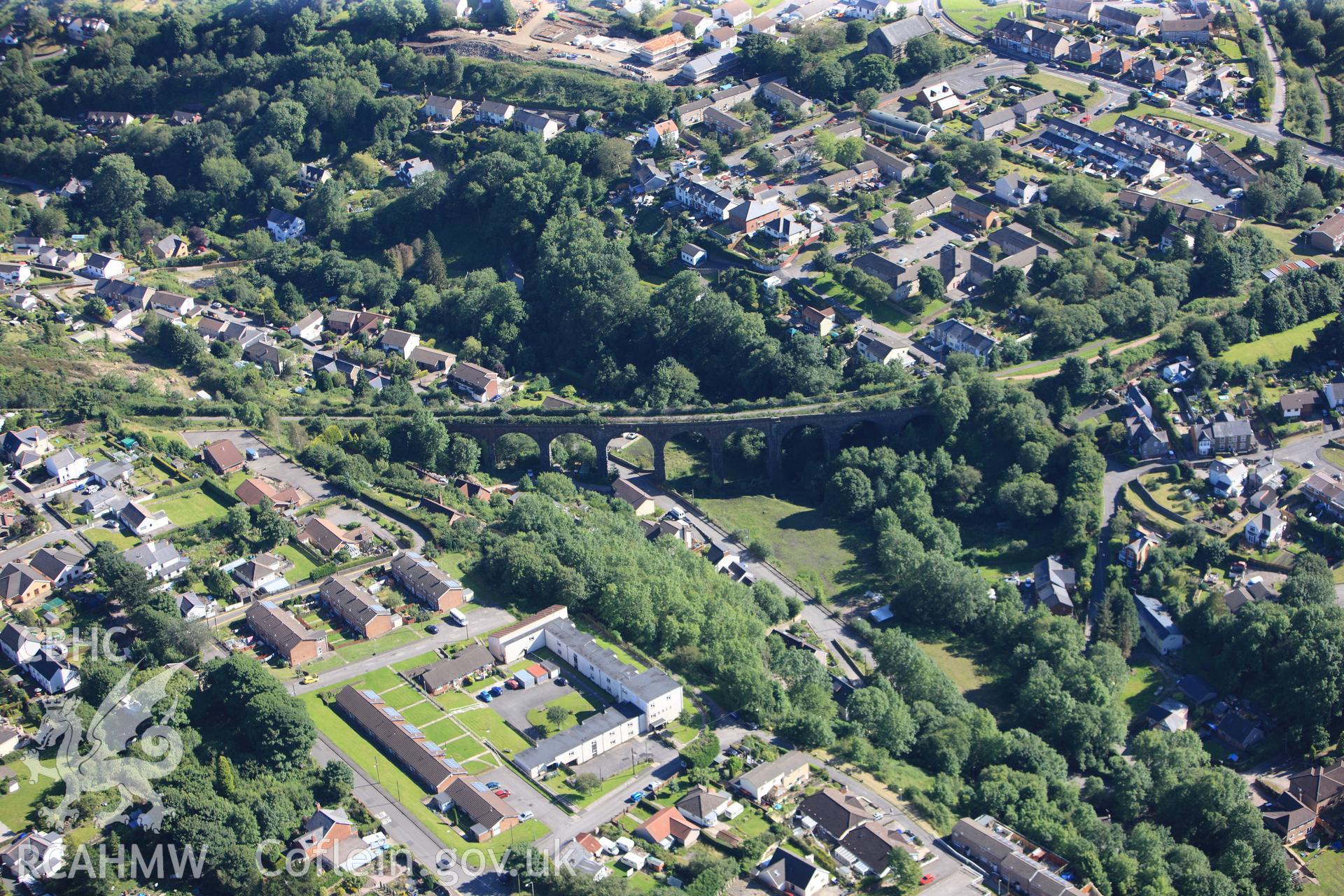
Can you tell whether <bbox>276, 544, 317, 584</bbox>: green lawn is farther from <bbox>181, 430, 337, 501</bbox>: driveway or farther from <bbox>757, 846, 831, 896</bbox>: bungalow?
<bbox>757, 846, 831, 896</bbox>: bungalow

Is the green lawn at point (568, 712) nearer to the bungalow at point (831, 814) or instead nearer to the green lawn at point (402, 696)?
the green lawn at point (402, 696)

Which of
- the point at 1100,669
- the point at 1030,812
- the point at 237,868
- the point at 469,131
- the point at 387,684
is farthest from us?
the point at 469,131

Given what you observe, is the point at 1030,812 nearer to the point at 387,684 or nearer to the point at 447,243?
the point at 387,684

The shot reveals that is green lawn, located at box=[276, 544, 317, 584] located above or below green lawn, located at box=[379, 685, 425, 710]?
below

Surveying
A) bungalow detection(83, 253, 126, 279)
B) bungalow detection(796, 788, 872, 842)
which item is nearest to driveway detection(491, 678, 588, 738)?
bungalow detection(796, 788, 872, 842)

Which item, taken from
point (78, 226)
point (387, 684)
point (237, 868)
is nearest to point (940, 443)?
point (387, 684)

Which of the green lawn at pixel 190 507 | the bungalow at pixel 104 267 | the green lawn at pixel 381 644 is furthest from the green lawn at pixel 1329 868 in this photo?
the bungalow at pixel 104 267
